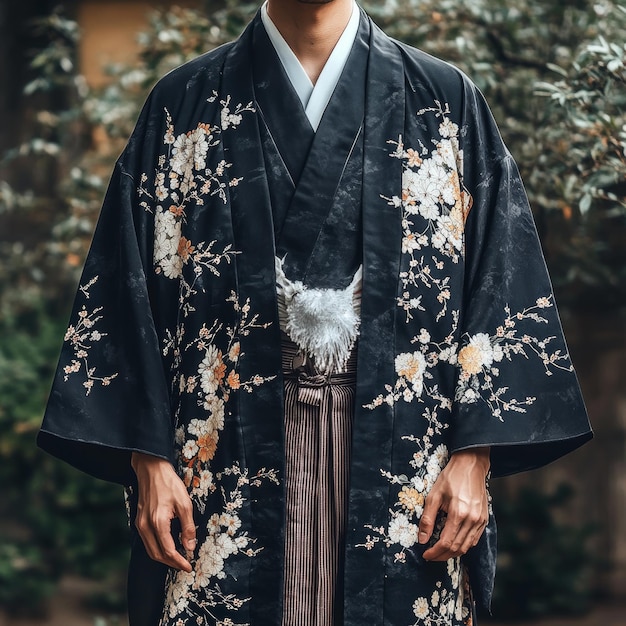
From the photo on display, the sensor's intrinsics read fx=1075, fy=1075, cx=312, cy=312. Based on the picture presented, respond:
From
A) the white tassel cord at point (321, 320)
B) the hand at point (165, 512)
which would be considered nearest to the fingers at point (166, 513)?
the hand at point (165, 512)

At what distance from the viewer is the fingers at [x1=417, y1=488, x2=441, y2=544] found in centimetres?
221

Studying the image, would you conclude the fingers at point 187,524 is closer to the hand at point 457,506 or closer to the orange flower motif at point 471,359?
the hand at point 457,506

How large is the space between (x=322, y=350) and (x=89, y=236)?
2.49 meters

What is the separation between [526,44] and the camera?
389 centimetres

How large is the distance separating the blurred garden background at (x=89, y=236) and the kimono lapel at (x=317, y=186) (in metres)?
1.25

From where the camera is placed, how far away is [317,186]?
222 centimetres

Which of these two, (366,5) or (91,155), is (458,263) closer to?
(366,5)

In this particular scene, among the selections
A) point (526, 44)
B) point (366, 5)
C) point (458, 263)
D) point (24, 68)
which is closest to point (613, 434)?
point (526, 44)

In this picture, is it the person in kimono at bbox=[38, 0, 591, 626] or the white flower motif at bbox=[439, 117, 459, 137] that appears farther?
the white flower motif at bbox=[439, 117, 459, 137]

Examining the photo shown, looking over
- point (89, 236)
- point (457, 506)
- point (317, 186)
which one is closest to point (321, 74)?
point (317, 186)

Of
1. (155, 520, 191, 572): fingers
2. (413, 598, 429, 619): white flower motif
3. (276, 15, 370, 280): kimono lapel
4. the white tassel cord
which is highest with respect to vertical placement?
(276, 15, 370, 280): kimono lapel

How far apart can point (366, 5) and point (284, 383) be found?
206cm

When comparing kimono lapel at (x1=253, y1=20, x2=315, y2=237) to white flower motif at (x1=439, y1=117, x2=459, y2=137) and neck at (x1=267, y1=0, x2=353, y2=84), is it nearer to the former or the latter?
neck at (x1=267, y1=0, x2=353, y2=84)

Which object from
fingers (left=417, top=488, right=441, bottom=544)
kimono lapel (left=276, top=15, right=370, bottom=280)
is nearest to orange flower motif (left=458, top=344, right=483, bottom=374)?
fingers (left=417, top=488, right=441, bottom=544)
